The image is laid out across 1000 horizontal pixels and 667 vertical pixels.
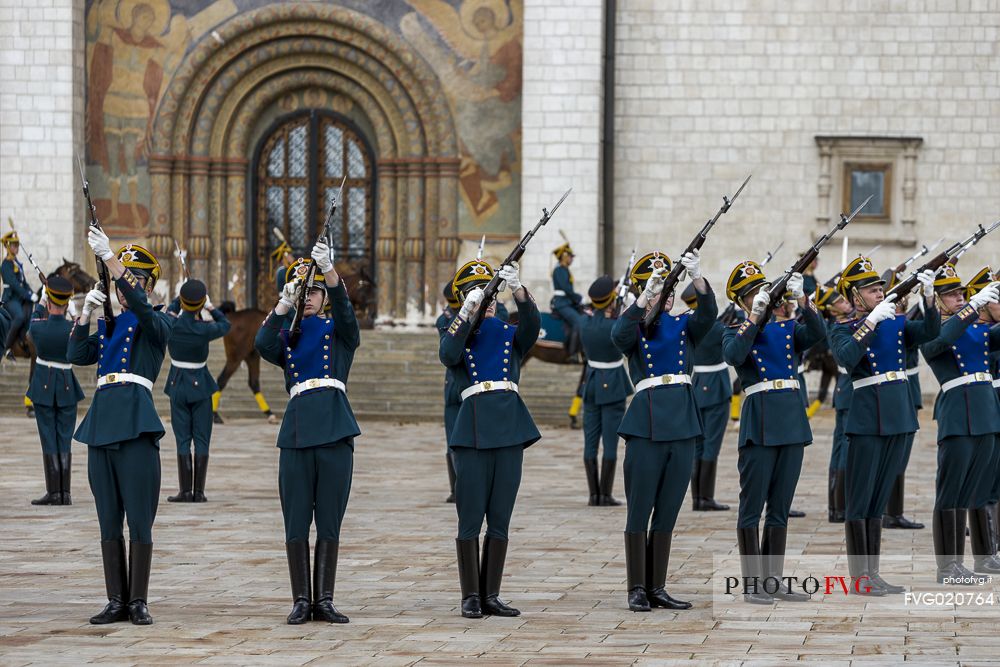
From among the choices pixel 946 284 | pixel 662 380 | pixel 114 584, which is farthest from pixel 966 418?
pixel 114 584

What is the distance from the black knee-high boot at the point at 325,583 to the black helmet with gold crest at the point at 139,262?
1.57 meters

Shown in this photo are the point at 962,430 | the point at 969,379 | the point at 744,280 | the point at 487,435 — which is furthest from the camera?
Answer: the point at 969,379

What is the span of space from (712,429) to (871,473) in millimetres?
4000

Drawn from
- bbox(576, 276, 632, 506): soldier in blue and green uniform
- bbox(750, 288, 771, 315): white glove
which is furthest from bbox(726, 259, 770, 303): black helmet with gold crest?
bbox(576, 276, 632, 506): soldier in blue and green uniform

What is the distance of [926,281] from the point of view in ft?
30.3

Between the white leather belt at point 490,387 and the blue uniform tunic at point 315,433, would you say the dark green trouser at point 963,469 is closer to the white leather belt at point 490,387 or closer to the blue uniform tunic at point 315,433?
the white leather belt at point 490,387

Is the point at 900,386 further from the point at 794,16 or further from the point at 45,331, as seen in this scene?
the point at 794,16

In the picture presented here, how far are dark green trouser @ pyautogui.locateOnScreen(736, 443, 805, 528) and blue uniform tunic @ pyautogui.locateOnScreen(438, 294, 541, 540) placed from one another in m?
1.13

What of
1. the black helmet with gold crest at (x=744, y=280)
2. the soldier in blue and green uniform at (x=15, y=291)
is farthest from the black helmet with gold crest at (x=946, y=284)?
the soldier in blue and green uniform at (x=15, y=291)

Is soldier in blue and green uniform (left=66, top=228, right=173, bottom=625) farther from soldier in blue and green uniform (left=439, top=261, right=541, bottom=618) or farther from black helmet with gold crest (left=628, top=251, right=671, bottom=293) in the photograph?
black helmet with gold crest (left=628, top=251, right=671, bottom=293)

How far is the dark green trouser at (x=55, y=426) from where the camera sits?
13.4 m

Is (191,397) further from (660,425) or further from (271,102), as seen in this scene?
(271,102)

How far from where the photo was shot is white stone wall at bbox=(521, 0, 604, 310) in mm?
24453

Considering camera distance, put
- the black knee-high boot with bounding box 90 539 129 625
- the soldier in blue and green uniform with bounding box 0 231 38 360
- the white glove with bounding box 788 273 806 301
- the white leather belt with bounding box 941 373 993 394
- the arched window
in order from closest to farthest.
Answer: the black knee-high boot with bounding box 90 539 129 625 < the white glove with bounding box 788 273 806 301 < the white leather belt with bounding box 941 373 993 394 < the soldier in blue and green uniform with bounding box 0 231 38 360 < the arched window
